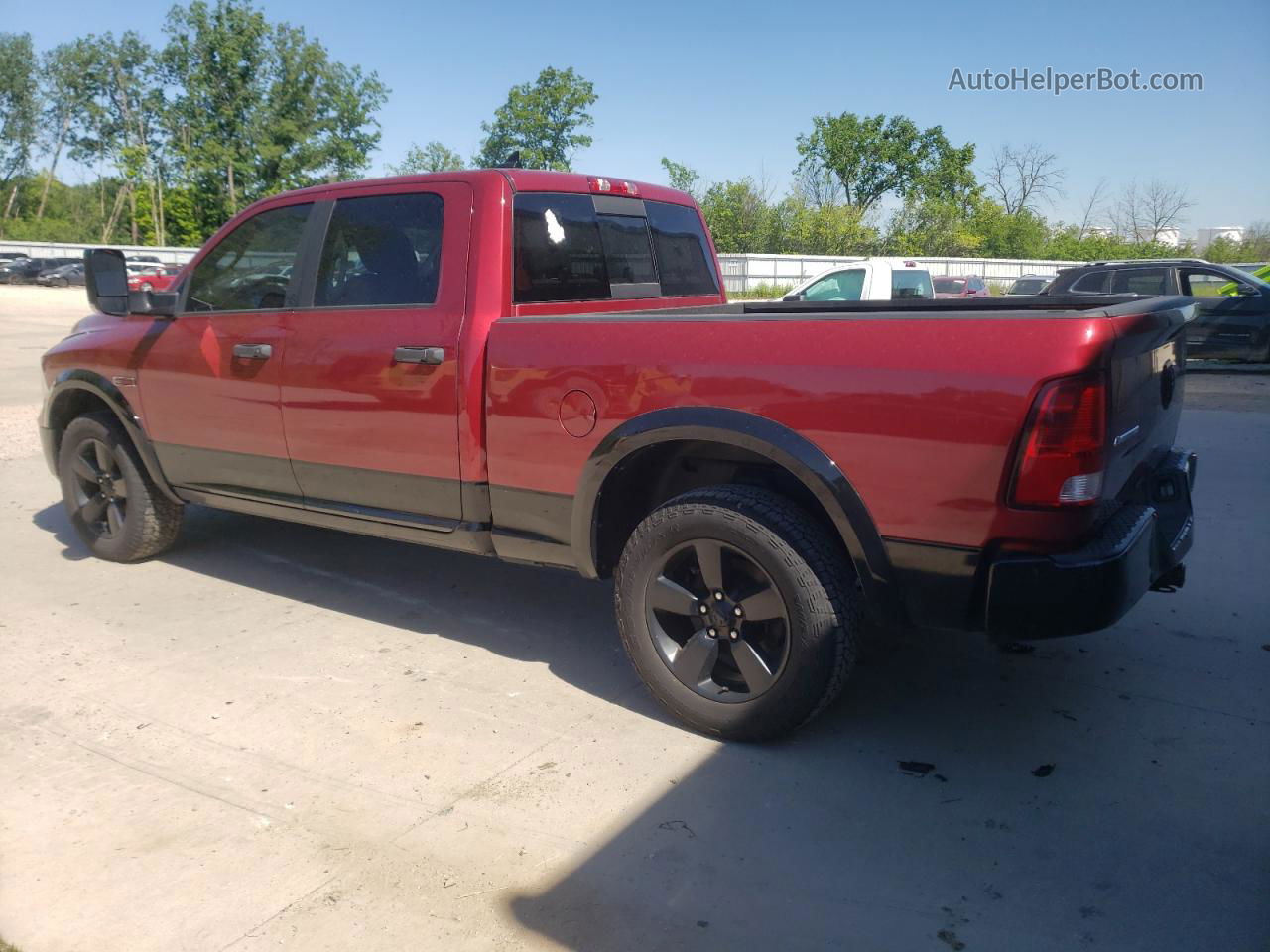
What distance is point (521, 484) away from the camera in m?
3.83

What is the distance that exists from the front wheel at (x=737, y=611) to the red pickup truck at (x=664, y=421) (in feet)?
0.03

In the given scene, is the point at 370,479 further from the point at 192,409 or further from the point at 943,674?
the point at 943,674

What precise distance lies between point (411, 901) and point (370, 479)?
202 centimetres

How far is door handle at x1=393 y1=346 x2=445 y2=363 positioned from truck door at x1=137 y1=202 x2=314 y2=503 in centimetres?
77

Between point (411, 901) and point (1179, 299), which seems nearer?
point (411, 901)

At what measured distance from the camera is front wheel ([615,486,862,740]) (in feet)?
10.5

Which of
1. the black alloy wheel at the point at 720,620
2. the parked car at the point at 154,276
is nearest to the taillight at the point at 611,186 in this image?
the black alloy wheel at the point at 720,620

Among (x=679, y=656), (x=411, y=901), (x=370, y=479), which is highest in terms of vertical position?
(x=370, y=479)

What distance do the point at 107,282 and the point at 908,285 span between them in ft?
38.7

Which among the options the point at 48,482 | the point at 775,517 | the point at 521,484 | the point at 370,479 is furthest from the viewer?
the point at 48,482

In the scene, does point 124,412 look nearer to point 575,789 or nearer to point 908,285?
point 575,789

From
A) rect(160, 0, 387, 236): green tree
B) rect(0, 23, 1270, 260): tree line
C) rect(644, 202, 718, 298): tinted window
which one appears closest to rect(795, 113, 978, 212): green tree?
rect(0, 23, 1270, 260): tree line

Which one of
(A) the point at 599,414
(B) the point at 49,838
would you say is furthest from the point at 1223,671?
(B) the point at 49,838

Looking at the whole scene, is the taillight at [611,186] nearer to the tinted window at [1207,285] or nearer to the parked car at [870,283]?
the parked car at [870,283]
